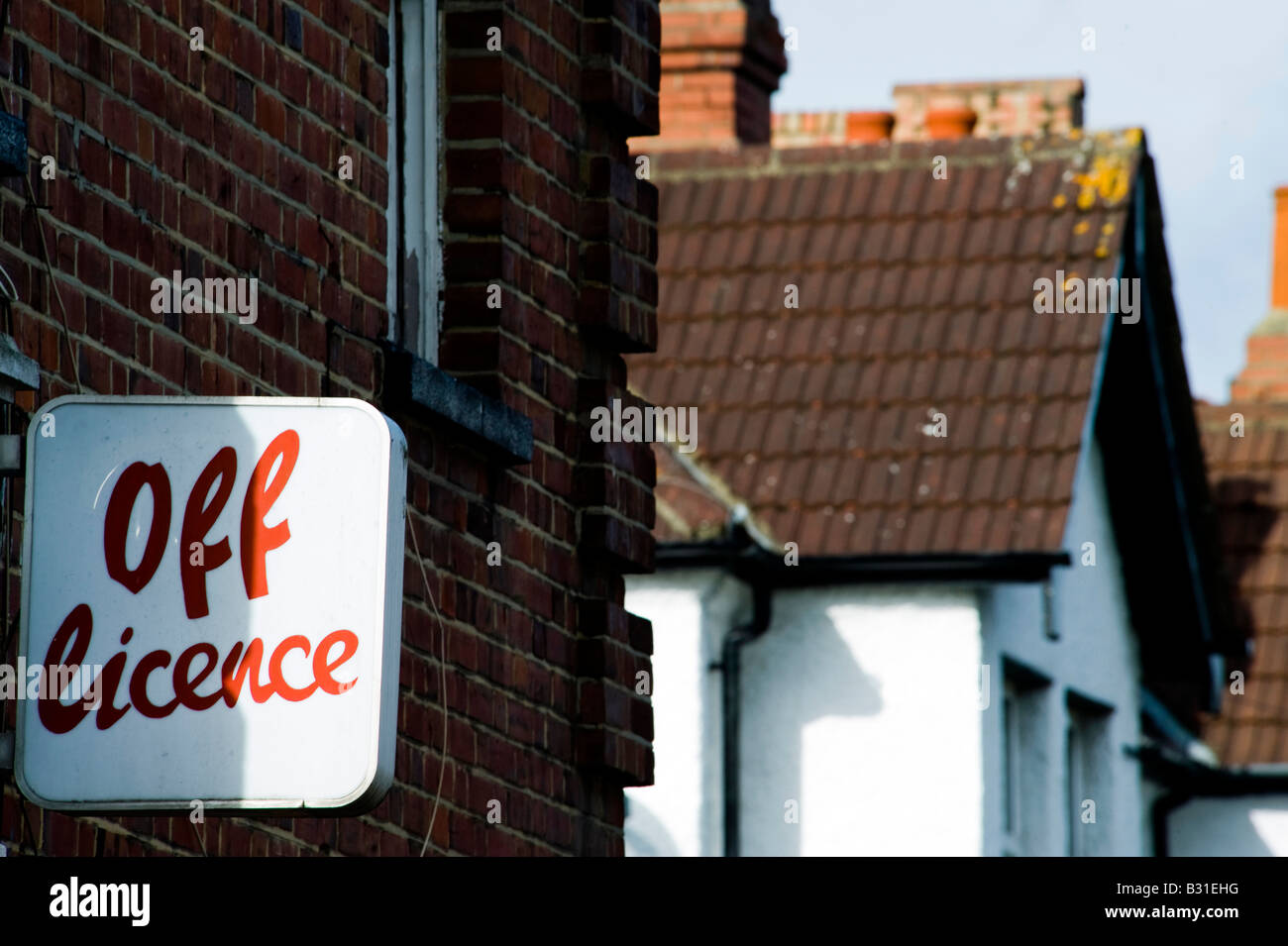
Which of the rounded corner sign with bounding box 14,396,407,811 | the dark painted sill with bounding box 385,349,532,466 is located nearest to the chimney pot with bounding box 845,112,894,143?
the dark painted sill with bounding box 385,349,532,466

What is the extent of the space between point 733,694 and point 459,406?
7.41m

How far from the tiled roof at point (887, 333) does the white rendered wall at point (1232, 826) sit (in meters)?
5.06

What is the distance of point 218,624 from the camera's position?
4.53m

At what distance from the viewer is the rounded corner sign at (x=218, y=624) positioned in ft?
14.9

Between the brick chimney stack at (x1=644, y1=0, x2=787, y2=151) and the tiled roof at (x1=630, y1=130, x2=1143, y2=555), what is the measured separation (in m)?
1.92

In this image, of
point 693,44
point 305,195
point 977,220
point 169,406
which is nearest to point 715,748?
point 977,220

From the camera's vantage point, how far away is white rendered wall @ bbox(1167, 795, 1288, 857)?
61.6ft

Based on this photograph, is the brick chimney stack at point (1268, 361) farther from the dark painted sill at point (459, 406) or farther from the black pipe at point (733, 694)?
the dark painted sill at point (459, 406)

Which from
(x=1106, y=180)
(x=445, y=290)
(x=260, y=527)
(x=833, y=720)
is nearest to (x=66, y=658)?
(x=260, y=527)

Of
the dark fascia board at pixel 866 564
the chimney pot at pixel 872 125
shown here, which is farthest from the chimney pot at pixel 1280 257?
the dark fascia board at pixel 866 564

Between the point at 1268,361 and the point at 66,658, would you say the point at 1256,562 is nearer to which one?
the point at 1268,361

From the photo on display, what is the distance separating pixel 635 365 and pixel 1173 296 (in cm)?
332

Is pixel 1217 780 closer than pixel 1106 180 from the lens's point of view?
No
